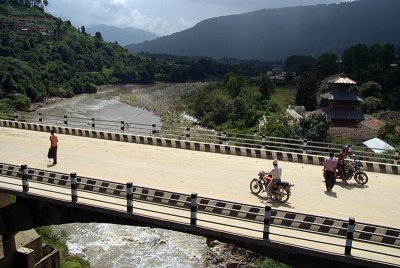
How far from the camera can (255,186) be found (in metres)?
14.3

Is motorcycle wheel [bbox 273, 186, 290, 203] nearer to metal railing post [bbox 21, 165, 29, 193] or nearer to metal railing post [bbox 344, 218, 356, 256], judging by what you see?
metal railing post [bbox 344, 218, 356, 256]

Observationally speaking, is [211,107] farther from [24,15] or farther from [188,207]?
[24,15]

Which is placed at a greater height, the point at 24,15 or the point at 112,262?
the point at 24,15

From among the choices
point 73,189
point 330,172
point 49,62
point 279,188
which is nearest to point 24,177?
point 73,189

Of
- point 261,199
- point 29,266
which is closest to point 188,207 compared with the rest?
point 261,199

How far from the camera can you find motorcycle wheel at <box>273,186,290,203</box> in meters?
13.3

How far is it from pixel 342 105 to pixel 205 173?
32177mm

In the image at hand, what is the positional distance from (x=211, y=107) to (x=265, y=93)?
11.5m

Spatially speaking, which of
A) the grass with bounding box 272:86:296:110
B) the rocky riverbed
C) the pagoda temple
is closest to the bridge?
the rocky riverbed

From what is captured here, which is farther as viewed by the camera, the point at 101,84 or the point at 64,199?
the point at 101,84

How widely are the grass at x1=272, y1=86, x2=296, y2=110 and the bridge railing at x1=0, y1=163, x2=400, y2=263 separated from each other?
63.9 m

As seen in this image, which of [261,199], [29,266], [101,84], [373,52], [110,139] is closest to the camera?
[261,199]

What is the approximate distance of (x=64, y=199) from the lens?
503 inches

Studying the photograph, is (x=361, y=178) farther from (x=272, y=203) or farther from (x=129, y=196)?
(x=129, y=196)
